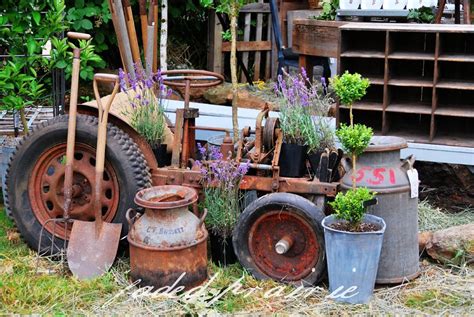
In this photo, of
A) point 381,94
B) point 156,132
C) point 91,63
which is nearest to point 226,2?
point 156,132

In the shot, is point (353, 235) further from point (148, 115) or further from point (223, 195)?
point (148, 115)

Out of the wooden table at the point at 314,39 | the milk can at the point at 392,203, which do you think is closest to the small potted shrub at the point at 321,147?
the milk can at the point at 392,203

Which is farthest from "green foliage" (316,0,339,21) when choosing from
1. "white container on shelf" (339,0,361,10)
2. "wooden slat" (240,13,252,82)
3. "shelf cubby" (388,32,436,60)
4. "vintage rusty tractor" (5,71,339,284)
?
"vintage rusty tractor" (5,71,339,284)

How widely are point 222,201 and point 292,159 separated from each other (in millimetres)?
518

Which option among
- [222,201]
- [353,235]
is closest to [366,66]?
[222,201]

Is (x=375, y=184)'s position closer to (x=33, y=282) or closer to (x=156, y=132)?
(x=156, y=132)

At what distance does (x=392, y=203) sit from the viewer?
427 cm

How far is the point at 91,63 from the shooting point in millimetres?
7668

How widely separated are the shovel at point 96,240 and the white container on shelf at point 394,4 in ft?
10.7

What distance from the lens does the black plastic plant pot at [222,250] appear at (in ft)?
15.0

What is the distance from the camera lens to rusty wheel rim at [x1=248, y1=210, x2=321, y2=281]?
433cm

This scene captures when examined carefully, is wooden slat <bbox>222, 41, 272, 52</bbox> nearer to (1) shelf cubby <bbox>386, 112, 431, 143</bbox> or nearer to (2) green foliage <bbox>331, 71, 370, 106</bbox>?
(1) shelf cubby <bbox>386, 112, 431, 143</bbox>

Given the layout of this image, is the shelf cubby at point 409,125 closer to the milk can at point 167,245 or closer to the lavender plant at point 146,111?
the lavender plant at point 146,111

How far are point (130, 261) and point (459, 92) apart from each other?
2850mm
